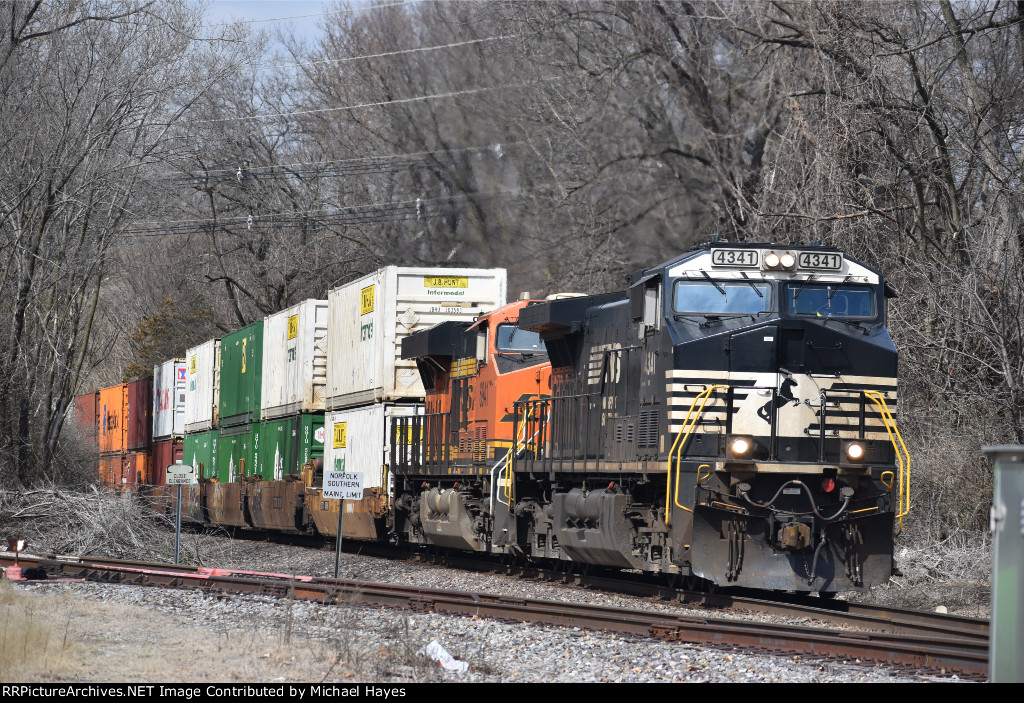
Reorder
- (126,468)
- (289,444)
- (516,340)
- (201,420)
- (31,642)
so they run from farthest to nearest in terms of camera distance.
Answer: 1. (126,468)
2. (201,420)
3. (289,444)
4. (516,340)
5. (31,642)

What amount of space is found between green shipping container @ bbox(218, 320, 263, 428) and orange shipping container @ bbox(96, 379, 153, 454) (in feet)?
21.8

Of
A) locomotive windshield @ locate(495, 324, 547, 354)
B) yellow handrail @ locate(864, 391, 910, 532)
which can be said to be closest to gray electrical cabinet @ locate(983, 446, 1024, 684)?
yellow handrail @ locate(864, 391, 910, 532)

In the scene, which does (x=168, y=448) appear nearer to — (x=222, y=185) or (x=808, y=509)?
(x=222, y=185)

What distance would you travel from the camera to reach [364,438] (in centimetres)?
1959

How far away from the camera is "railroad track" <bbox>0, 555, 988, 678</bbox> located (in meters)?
8.12

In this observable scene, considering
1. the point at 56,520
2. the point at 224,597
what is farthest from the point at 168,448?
the point at 224,597

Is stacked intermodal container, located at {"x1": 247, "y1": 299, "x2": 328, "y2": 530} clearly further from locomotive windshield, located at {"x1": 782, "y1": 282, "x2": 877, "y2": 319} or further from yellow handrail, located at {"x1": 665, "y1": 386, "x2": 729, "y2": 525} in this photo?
locomotive windshield, located at {"x1": 782, "y1": 282, "x2": 877, "y2": 319}

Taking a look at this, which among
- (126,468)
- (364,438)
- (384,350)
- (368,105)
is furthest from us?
(368,105)

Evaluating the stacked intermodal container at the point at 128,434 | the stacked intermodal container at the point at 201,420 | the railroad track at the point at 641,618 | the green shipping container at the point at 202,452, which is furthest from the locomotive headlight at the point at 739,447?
the stacked intermodal container at the point at 128,434

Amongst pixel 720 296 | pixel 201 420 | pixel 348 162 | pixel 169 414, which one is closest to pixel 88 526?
pixel 720 296

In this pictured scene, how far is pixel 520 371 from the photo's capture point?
51.8 feet

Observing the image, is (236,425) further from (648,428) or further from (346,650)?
(346,650)

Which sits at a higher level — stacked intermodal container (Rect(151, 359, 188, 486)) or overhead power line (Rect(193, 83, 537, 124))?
overhead power line (Rect(193, 83, 537, 124))

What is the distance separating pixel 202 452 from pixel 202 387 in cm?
164
